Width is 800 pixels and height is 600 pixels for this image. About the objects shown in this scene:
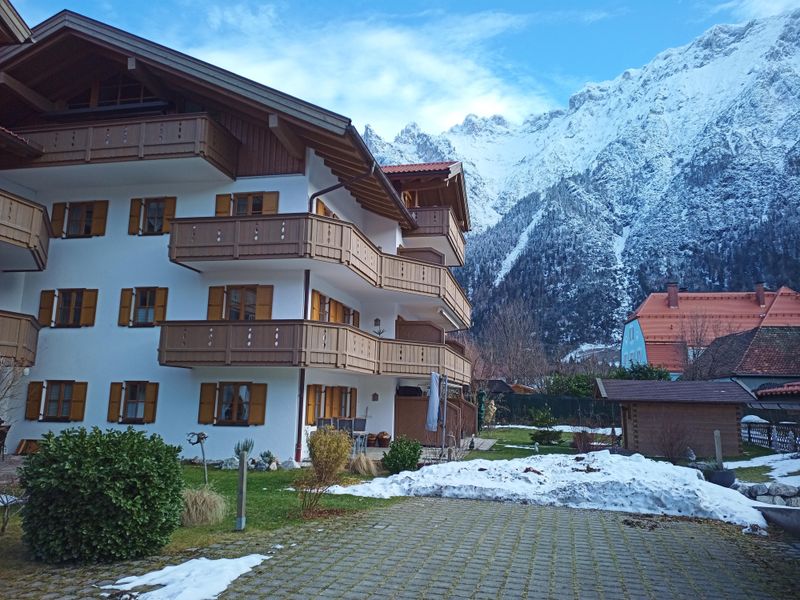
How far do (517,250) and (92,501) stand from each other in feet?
467

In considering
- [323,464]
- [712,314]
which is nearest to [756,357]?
[712,314]

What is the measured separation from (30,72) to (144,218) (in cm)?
602

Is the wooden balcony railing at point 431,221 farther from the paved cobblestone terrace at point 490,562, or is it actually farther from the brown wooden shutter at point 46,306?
the paved cobblestone terrace at point 490,562

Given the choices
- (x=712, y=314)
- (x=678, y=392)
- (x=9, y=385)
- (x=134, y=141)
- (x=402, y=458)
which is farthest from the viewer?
(x=712, y=314)

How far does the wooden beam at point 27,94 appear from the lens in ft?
69.2

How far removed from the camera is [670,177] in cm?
15788

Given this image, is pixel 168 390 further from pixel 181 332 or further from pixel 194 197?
pixel 194 197

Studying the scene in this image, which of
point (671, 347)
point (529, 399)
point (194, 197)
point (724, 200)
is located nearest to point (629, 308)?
point (724, 200)

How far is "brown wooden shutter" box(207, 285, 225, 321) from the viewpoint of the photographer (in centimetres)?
2083

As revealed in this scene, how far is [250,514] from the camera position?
1076 cm

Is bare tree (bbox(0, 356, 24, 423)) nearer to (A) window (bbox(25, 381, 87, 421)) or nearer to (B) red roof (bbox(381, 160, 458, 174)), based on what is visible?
(A) window (bbox(25, 381, 87, 421))

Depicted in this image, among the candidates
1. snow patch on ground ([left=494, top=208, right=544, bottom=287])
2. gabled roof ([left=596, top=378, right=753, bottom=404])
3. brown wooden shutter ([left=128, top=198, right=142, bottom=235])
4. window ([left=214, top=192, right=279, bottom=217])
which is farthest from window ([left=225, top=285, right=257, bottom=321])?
snow patch on ground ([left=494, top=208, right=544, bottom=287])

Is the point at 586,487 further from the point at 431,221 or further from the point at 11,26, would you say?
the point at 431,221

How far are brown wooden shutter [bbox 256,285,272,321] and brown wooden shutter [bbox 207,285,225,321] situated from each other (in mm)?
1233
